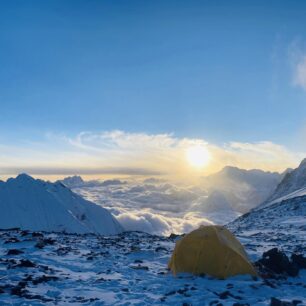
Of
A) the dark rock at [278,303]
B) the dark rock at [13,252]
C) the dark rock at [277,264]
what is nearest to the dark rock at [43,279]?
the dark rock at [13,252]

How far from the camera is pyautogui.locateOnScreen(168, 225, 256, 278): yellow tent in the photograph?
662 inches

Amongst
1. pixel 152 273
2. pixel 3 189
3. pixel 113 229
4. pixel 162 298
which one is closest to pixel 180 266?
pixel 152 273

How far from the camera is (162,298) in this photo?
13.7m

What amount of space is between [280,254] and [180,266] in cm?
483

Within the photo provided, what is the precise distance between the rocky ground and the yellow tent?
0.50 m

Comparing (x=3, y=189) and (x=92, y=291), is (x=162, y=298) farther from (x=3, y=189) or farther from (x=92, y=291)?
(x=3, y=189)

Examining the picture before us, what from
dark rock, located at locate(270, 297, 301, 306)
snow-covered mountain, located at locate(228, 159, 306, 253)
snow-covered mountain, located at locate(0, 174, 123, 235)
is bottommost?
snow-covered mountain, located at locate(0, 174, 123, 235)

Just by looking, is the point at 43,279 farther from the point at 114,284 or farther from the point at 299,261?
the point at 299,261

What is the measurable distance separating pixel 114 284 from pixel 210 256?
4.34 meters

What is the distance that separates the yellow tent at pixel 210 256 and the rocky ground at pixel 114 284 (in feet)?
1.63

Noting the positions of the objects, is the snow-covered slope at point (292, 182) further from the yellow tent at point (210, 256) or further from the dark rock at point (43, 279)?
the dark rock at point (43, 279)

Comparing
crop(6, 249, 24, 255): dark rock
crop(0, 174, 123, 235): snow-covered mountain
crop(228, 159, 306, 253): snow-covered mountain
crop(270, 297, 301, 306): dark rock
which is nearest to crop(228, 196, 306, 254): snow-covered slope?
crop(228, 159, 306, 253): snow-covered mountain

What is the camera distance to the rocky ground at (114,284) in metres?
13.3

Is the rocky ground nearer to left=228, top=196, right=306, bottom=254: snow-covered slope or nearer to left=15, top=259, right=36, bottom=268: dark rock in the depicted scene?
left=15, top=259, right=36, bottom=268: dark rock
